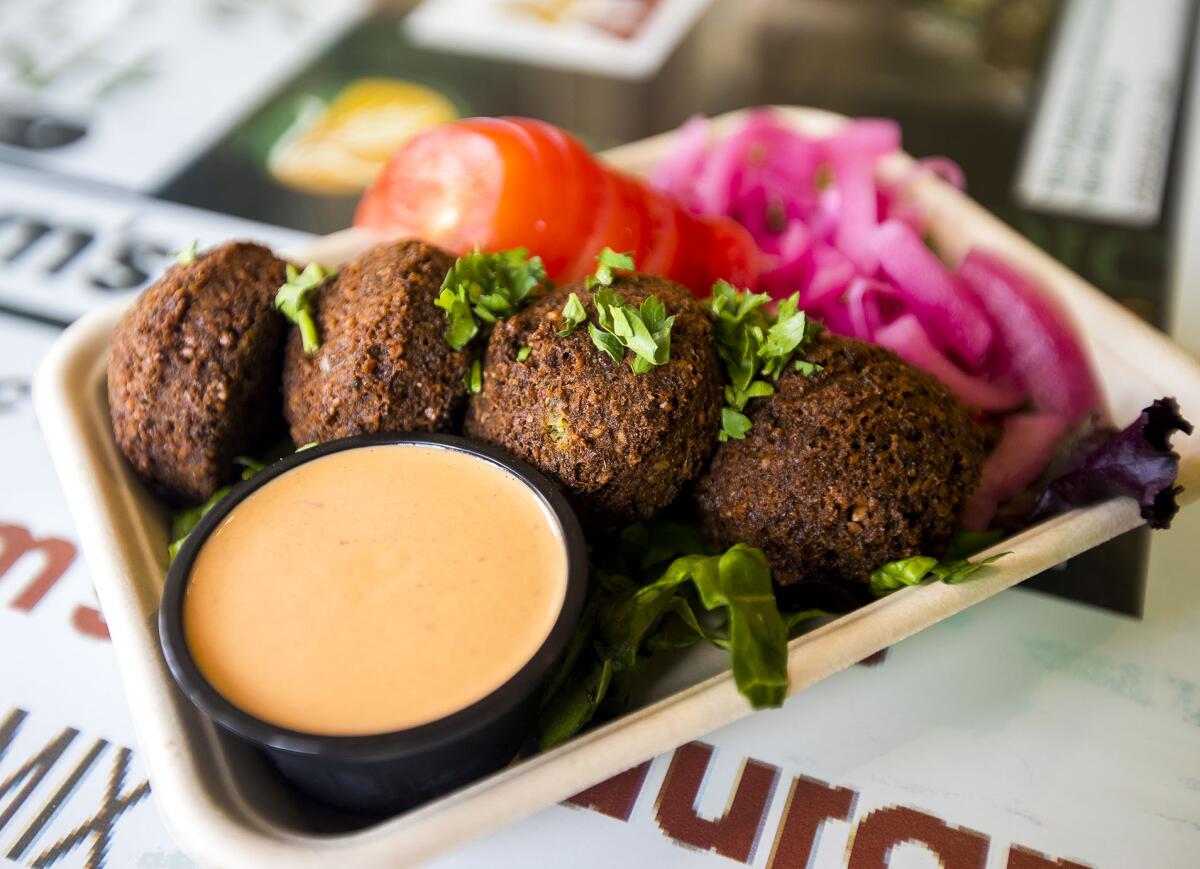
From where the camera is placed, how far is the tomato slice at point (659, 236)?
224 cm

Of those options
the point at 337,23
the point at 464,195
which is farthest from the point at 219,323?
the point at 337,23

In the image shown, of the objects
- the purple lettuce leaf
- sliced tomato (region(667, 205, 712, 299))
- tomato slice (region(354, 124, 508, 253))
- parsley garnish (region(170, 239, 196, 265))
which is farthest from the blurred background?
sliced tomato (region(667, 205, 712, 299))

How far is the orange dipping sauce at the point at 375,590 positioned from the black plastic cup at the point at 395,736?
19mm

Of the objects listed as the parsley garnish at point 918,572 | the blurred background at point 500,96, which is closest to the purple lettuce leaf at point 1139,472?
the parsley garnish at point 918,572

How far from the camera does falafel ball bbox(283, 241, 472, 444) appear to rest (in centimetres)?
174

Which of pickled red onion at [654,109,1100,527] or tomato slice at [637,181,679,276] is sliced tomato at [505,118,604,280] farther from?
pickled red onion at [654,109,1100,527]

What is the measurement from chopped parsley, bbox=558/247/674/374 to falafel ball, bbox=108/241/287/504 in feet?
1.93

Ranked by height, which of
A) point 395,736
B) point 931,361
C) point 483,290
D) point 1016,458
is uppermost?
point 483,290

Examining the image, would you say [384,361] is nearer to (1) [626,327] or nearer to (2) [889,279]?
(1) [626,327]

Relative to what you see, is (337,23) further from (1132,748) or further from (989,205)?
(1132,748)

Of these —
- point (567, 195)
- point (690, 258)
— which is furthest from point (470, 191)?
point (690, 258)

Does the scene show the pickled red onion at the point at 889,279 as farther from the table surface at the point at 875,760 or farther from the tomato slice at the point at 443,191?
the tomato slice at the point at 443,191

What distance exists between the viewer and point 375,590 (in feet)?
5.04

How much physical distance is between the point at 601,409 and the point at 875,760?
757 mm
